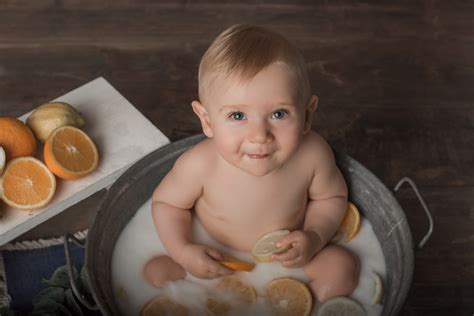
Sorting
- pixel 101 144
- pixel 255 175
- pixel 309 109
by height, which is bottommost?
pixel 101 144

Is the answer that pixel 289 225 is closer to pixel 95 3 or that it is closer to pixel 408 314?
pixel 408 314

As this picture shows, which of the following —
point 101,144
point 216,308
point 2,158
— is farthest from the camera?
point 101,144

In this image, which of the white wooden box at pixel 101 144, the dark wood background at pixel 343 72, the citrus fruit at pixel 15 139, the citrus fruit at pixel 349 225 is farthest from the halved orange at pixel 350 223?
the citrus fruit at pixel 15 139

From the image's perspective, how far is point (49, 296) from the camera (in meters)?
1.45

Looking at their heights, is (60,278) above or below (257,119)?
below

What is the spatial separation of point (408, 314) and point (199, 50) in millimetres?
1014

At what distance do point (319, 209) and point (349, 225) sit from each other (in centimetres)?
9

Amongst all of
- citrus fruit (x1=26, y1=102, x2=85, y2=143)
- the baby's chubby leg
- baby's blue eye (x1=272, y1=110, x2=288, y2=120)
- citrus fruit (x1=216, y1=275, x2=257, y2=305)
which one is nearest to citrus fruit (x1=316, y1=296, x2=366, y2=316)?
the baby's chubby leg

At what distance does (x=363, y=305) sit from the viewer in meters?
1.26

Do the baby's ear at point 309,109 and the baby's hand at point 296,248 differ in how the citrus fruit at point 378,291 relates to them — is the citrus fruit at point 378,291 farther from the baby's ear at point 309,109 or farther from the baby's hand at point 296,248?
the baby's ear at point 309,109

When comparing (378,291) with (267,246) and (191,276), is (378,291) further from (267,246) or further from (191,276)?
(191,276)

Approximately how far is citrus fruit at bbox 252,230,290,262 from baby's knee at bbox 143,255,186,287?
0.50ft

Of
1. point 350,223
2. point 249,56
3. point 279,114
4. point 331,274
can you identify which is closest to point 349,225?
point 350,223

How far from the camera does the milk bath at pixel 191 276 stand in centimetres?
126
